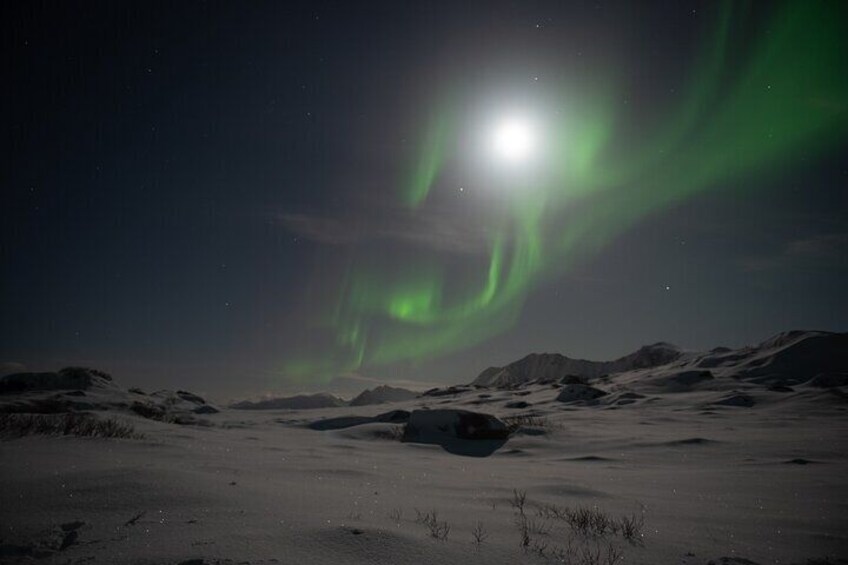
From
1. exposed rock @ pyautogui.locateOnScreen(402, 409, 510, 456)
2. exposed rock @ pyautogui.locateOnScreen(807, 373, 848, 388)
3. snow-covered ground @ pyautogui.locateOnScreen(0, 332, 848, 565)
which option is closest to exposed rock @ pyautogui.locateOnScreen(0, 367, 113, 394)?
exposed rock @ pyautogui.locateOnScreen(402, 409, 510, 456)

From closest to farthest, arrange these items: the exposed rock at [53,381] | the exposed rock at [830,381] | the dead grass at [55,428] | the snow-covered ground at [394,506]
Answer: the snow-covered ground at [394,506]
the dead grass at [55,428]
the exposed rock at [830,381]
the exposed rock at [53,381]

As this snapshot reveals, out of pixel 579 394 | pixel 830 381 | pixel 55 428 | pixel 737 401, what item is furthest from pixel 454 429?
pixel 830 381

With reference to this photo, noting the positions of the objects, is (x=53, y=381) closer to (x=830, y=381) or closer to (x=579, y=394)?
(x=579, y=394)

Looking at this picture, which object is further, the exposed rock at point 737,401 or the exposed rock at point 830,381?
the exposed rock at point 830,381

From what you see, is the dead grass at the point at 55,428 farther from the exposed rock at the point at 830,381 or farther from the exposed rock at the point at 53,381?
the exposed rock at the point at 830,381

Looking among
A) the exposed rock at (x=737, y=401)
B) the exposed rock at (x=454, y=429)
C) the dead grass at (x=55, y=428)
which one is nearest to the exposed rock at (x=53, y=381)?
the dead grass at (x=55, y=428)

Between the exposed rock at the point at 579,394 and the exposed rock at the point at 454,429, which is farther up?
the exposed rock at the point at 579,394

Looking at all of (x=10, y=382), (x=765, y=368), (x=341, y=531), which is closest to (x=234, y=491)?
(x=341, y=531)

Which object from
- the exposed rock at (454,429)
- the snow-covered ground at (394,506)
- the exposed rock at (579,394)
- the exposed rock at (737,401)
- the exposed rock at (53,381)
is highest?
the exposed rock at (53,381)

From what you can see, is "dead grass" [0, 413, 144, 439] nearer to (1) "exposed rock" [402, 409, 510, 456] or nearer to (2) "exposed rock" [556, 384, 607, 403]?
(1) "exposed rock" [402, 409, 510, 456]

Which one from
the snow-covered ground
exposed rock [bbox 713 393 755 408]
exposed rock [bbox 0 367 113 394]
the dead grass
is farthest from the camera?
exposed rock [bbox 0 367 113 394]

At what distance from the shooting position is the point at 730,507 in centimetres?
464

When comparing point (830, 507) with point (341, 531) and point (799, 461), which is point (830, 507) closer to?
point (799, 461)

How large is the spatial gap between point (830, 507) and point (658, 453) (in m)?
4.87
